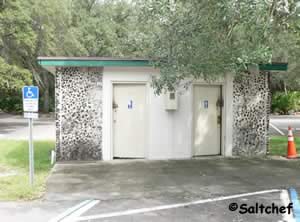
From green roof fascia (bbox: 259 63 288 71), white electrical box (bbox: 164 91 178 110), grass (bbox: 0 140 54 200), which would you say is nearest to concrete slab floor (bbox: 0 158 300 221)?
grass (bbox: 0 140 54 200)

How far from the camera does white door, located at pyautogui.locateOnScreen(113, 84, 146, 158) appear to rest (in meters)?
11.3

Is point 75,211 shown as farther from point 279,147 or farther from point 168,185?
point 279,147

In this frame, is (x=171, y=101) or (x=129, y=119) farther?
(x=129, y=119)

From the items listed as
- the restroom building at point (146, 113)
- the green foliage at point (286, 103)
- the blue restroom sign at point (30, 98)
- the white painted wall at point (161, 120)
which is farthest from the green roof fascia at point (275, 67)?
the green foliage at point (286, 103)

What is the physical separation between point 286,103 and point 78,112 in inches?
1104

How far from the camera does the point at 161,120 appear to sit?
1132cm

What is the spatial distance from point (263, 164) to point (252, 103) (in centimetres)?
212

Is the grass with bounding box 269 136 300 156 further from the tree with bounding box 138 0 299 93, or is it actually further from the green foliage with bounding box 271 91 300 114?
the green foliage with bounding box 271 91 300 114

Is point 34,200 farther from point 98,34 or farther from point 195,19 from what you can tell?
point 98,34

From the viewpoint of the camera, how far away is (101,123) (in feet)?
36.5

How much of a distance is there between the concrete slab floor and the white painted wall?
0.53 m

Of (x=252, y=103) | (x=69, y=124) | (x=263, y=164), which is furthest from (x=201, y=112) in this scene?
(x=69, y=124)

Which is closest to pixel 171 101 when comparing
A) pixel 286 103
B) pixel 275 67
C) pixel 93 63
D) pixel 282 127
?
pixel 93 63

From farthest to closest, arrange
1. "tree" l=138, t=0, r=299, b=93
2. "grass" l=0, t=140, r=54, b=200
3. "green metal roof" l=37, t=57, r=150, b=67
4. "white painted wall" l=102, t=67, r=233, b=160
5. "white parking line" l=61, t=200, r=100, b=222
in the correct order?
"white painted wall" l=102, t=67, r=233, b=160, "green metal roof" l=37, t=57, r=150, b=67, "grass" l=0, t=140, r=54, b=200, "tree" l=138, t=0, r=299, b=93, "white parking line" l=61, t=200, r=100, b=222
